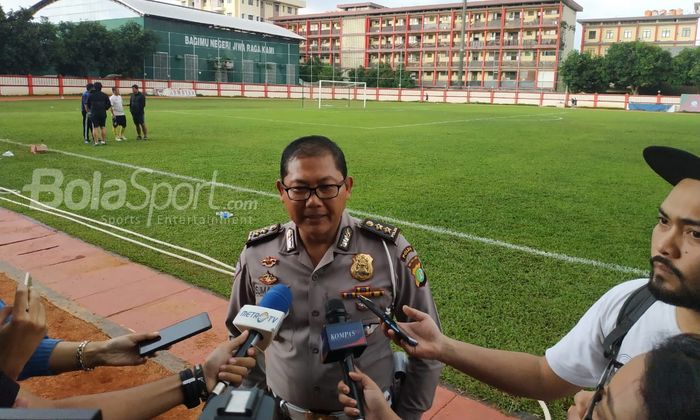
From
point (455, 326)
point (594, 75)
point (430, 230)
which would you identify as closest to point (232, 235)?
point (430, 230)

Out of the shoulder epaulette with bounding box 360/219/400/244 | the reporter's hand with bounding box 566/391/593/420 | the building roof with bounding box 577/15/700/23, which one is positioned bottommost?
the reporter's hand with bounding box 566/391/593/420

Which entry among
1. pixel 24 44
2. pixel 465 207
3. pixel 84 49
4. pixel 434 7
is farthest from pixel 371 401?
pixel 434 7

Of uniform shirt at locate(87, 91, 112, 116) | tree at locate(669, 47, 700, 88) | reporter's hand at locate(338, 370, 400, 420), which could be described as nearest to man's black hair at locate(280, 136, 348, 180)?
reporter's hand at locate(338, 370, 400, 420)

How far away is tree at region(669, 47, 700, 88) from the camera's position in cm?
5453

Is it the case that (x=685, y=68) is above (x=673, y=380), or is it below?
above

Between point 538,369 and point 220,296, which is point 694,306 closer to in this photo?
point 538,369

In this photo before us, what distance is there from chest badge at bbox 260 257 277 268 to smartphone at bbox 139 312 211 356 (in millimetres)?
513

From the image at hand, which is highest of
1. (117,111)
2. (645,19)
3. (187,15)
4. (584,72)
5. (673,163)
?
(645,19)

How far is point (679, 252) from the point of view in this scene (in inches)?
54.0

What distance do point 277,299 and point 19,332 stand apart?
2.67 feet

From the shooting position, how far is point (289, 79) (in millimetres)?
64875

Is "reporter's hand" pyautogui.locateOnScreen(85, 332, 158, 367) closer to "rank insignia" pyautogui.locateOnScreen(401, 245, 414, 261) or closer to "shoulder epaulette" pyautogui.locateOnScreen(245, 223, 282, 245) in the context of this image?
"shoulder epaulette" pyautogui.locateOnScreen(245, 223, 282, 245)

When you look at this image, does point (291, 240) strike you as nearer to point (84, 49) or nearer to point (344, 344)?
point (344, 344)

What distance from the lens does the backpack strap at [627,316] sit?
1.55 meters
